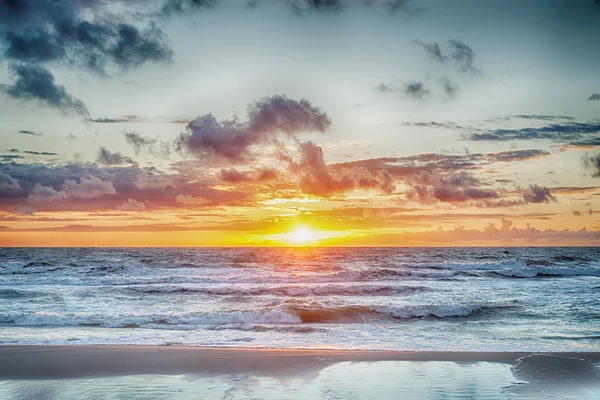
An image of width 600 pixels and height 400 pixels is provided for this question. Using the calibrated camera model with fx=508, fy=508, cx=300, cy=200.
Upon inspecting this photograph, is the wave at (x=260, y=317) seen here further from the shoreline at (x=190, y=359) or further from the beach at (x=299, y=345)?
the shoreline at (x=190, y=359)

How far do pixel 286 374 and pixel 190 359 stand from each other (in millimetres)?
3113

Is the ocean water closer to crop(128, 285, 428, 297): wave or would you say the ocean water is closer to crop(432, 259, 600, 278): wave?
crop(128, 285, 428, 297): wave

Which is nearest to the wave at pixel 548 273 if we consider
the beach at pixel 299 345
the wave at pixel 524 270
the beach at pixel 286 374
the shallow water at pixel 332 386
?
the wave at pixel 524 270

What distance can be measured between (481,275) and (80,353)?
46.7m

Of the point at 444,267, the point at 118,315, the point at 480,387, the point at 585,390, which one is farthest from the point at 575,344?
the point at 444,267

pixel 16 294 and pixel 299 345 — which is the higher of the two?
pixel 299 345

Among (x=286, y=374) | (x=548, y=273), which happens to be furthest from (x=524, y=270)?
(x=286, y=374)

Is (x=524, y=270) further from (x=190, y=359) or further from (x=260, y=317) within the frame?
(x=190, y=359)

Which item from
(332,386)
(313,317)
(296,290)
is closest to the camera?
(332,386)

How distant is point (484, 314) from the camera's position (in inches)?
954

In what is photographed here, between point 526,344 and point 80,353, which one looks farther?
point 526,344

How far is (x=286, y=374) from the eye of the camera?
38.4ft

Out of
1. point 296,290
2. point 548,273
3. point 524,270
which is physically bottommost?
point 548,273

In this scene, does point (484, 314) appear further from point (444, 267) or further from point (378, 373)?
point (444, 267)
